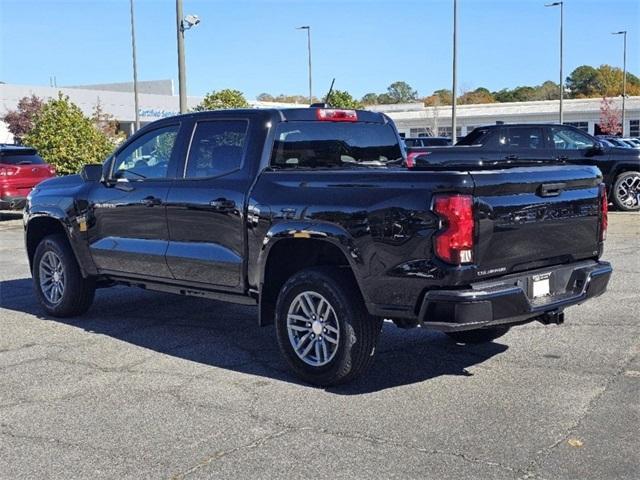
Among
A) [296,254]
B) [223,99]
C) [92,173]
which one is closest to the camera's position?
[296,254]

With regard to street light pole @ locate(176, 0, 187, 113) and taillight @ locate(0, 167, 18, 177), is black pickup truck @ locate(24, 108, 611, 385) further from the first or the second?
taillight @ locate(0, 167, 18, 177)

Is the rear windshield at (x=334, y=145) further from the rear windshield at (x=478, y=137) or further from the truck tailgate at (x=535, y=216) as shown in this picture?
the rear windshield at (x=478, y=137)

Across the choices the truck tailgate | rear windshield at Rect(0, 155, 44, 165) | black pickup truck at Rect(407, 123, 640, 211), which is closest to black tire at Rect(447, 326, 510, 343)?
the truck tailgate

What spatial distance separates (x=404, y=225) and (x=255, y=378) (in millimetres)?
1705

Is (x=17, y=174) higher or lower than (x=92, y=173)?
lower

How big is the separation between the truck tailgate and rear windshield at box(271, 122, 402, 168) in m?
1.72

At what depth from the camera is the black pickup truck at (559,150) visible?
1586 cm

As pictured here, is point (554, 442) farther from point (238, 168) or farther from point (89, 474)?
point (238, 168)

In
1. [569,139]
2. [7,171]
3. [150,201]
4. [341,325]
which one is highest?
[569,139]

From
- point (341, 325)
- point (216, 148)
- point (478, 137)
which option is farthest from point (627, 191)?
point (341, 325)

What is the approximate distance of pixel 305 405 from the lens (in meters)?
5.12

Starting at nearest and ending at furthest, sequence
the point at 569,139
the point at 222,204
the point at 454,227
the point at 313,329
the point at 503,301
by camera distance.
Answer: the point at 454,227 < the point at 503,301 < the point at 313,329 < the point at 222,204 < the point at 569,139

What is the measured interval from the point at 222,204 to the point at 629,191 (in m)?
13.0

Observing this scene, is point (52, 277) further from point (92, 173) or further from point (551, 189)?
point (551, 189)
